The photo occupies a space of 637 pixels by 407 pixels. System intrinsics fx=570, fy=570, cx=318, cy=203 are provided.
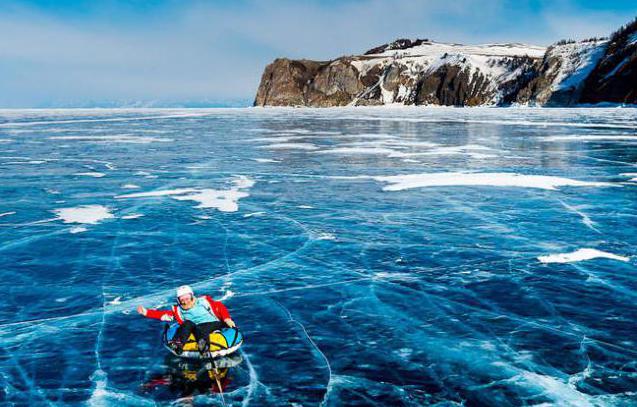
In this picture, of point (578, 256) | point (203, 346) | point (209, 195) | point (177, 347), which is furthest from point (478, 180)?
point (177, 347)

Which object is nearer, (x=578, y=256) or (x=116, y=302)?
(x=116, y=302)

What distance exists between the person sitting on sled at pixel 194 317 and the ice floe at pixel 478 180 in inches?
448

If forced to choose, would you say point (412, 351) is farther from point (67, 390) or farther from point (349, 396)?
point (67, 390)

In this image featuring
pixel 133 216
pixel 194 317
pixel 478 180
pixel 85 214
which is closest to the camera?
pixel 194 317

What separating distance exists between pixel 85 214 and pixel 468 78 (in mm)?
143204

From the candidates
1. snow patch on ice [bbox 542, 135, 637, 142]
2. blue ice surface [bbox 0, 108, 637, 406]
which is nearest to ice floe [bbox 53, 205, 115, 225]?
blue ice surface [bbox 0, 108, 637, 406]

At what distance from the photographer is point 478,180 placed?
1980 centimetres

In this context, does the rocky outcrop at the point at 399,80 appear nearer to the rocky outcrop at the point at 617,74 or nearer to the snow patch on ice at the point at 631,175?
the rocky outcrop at the point at 617,74

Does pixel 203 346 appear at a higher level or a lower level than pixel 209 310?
lower

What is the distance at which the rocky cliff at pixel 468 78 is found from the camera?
111 metres

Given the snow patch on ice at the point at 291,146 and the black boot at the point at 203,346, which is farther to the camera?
the snow patch on ice at the point at 291,146

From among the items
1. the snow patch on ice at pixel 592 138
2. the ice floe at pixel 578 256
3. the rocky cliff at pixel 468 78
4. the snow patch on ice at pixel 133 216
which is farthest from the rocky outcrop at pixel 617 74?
the snow patch on ice at pixel 133 216

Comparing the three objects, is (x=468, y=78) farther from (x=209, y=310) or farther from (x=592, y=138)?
(x=209, y=310)

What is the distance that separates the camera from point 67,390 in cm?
655
